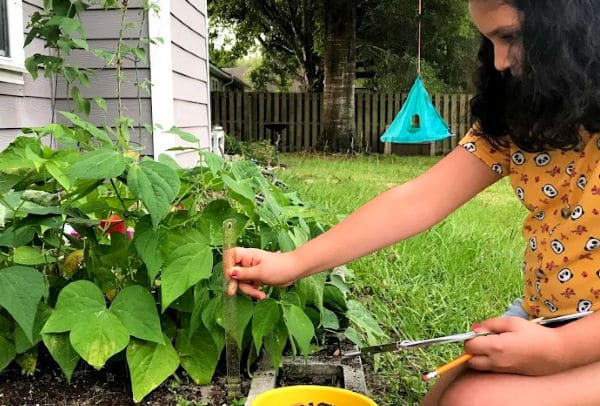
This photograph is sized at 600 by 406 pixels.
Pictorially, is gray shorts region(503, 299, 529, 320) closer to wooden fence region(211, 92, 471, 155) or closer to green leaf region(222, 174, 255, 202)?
green leaf region(222, 174, 255, 202)

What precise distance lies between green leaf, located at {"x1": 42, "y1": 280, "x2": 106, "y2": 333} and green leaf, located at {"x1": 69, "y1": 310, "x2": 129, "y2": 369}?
0.01 metres

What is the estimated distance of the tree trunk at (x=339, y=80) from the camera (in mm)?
11477

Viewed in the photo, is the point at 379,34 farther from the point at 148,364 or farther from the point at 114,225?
the point at 148,364

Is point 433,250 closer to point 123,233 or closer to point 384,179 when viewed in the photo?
point 123,233

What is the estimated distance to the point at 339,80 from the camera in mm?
11617

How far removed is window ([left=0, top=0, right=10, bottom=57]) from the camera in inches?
114

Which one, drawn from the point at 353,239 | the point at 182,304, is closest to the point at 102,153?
the point at 182,304

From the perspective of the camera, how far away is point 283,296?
1463mm

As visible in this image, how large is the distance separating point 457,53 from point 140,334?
1441 centimetres

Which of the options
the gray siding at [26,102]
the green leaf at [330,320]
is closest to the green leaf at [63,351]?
the green leaf at [330,320]

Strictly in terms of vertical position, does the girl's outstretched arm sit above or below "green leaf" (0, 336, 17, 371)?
above

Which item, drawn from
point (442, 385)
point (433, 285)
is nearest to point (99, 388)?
point (442, 385)

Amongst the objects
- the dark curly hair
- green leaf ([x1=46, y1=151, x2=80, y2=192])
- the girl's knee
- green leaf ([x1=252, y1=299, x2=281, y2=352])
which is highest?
the dark curly hair

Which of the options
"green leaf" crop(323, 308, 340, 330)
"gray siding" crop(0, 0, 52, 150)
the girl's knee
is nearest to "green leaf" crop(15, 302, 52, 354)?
"green leaf" crop(323, 308, 340, 330)
